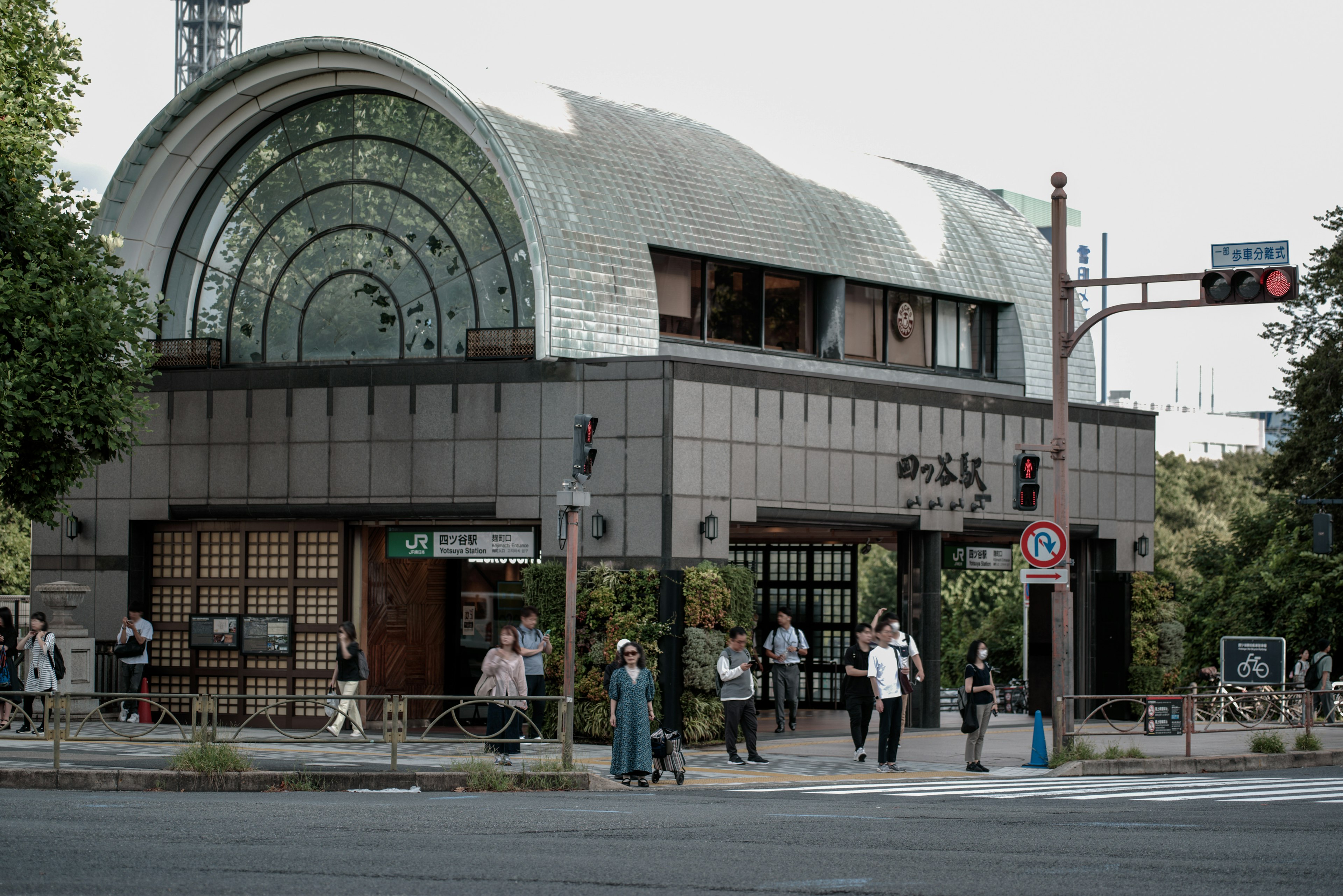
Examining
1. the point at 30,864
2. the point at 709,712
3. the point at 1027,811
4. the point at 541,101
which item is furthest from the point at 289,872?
the point at 541,101

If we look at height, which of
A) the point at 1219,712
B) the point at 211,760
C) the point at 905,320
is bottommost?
the point at 1219,712

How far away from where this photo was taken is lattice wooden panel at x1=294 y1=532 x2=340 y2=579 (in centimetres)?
2712

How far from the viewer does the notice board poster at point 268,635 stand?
27109mm

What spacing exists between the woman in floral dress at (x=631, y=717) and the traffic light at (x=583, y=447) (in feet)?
8.50

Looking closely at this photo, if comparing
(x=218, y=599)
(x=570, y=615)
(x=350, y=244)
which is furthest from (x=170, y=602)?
(x=570, y=615)

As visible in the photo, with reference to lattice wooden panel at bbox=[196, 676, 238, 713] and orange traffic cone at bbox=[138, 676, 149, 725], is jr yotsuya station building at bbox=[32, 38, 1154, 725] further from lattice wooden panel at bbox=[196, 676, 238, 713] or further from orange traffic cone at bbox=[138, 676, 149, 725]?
orange traffic cone at bbox=[138, 676, 149, 725]

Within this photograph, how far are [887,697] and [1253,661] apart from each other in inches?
502

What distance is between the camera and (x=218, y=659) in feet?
91.0

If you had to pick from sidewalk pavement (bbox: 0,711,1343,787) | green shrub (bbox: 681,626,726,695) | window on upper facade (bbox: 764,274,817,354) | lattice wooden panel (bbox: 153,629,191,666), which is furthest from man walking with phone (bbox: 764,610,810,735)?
lattice wooden panel (bbox: 153,629,191,666)

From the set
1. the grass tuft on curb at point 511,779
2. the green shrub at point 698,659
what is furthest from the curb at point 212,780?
the green shrub at point 698,659

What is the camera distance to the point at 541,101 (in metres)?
28.0

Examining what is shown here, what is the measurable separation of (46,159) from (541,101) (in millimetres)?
7761

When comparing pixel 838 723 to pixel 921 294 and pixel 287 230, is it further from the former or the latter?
pixel 287 230

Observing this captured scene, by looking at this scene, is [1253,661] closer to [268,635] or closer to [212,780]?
[268,635]
